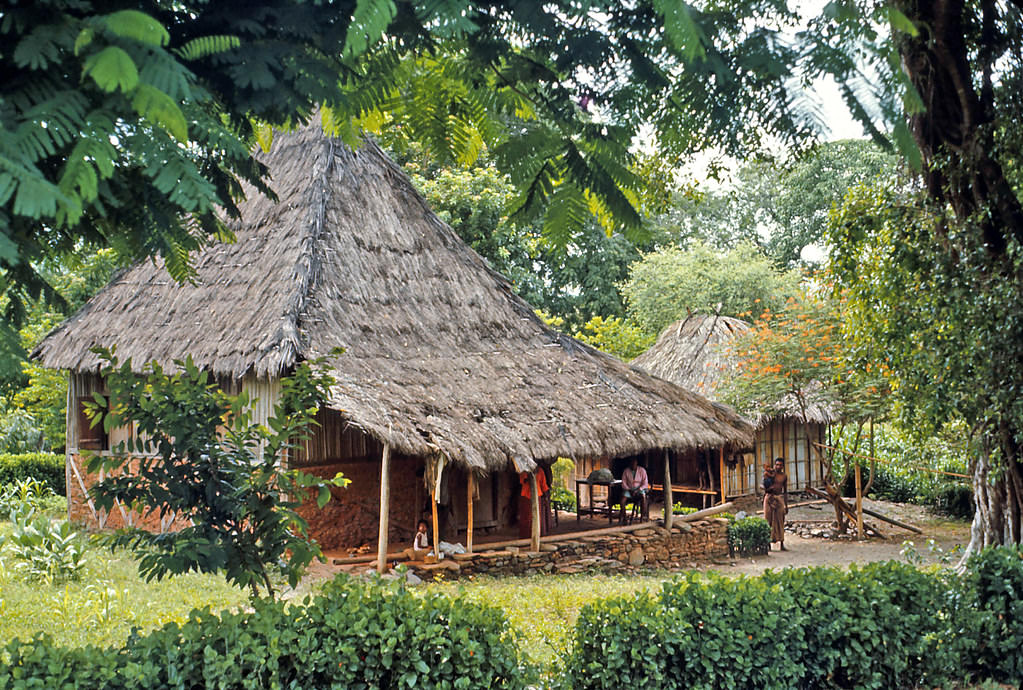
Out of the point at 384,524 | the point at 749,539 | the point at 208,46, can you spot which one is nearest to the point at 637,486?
the point at 749,539

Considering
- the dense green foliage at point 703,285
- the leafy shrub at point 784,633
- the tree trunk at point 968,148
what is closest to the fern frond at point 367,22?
the leafy shrub at point 784,633

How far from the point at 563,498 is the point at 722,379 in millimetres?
4255

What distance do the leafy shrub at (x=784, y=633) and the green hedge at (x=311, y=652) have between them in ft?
2.00

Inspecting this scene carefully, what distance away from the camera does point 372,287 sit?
491 inches

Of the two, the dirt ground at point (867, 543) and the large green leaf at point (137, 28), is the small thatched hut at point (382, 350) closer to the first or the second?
the dirt ground at point (867, 543)

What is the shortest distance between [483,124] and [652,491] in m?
17.3

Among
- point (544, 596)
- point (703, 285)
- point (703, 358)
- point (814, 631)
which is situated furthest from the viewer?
point (703, 285)

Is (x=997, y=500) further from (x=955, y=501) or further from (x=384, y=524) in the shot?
(x=955, y=501)

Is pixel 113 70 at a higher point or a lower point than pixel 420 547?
higher

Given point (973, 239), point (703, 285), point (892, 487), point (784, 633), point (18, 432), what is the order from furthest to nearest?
point (703, 285)
point (892, 487)
point (18, 432)
point (973, 239)
point (784, 633)

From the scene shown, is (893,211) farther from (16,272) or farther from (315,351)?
(16,272)

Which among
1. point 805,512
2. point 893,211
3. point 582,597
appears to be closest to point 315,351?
point 582,597

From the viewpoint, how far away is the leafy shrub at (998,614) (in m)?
5.65

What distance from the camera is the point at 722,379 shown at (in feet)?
63.5
